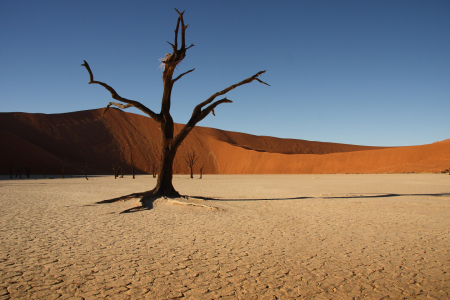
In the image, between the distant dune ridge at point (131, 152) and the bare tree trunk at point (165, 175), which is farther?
the distant dune ridge at point (131, 152)

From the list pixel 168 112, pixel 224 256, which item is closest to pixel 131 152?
pixel 168 112

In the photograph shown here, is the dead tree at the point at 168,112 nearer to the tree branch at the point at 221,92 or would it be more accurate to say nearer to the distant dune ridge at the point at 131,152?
the tree branch at the point at 221,92

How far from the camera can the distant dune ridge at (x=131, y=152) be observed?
160 feet

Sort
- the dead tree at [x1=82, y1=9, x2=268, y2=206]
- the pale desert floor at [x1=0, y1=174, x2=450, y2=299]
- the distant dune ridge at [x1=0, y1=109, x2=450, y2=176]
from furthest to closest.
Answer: the distant dune ridge at [x1=0, y1=109, x2=450, y2=176]
the dead tree at [x1=82, y1=9, x2=268, y2=206]
the pale desert floor at [x1=0, y1=174, x2=450, y2=299]

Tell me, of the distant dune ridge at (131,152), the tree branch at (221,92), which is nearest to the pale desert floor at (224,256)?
the tree branch at (221,92)

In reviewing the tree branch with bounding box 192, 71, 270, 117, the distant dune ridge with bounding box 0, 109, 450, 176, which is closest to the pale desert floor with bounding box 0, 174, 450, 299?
the tree branch with bounding box 192, 71, 270, 117

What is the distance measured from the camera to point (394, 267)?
4.25 m

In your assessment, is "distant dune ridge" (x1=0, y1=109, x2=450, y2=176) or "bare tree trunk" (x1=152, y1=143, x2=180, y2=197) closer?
"bare tree trunk" (x1=152, y1=143, x2=180, y2=197)

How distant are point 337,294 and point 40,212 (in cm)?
899

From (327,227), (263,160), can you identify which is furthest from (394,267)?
(263,160)

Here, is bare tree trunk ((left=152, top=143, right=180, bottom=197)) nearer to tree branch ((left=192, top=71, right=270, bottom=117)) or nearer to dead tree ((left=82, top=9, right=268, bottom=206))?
dead tree ((left=82, top=9, right=268, bottom=206))

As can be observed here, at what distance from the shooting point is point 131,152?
52.8 meters

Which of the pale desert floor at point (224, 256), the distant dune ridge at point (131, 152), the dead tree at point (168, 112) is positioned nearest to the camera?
the pale desert floor at point (224, 256)

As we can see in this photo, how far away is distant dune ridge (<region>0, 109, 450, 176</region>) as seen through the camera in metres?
48.7
